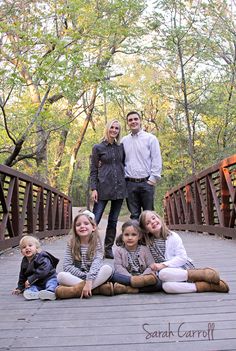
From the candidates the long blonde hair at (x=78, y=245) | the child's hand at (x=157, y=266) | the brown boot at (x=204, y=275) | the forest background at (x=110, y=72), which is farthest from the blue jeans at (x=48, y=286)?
the forest background at (x=110, y=72)

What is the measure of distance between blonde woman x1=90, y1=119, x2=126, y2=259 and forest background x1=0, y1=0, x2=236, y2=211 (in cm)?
368

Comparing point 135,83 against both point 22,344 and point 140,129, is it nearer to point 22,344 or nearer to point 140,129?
point 140,129

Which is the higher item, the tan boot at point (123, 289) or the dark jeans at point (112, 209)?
the dark jeans at point (112, 209)

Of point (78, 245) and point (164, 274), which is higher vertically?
point (78, 245)

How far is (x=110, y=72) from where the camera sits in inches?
620

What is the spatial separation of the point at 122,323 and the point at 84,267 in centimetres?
112

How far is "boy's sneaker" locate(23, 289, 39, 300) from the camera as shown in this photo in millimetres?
3658

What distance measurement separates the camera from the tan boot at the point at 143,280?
3631mm

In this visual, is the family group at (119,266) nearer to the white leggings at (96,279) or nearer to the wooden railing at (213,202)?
the white leggings at (96,279)

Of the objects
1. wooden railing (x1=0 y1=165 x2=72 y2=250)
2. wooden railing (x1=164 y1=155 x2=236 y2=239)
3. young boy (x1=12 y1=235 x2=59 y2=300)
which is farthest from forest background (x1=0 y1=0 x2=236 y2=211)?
young boy (x1=12 y1=235 x2=59 y2=300)

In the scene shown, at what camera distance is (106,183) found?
5.45 meters

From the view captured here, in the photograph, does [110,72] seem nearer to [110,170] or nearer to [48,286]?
[110,170]

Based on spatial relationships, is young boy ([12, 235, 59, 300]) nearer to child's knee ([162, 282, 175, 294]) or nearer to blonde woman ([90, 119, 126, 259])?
child's knee ([162, 282, 175, 294])

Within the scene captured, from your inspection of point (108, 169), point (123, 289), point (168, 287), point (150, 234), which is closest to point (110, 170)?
point (108, 169)
